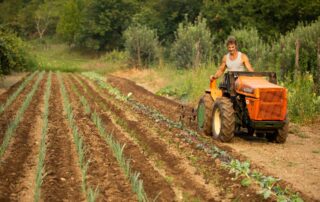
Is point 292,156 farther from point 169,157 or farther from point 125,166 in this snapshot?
point 125,166

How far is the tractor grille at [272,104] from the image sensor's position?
8.08 meters

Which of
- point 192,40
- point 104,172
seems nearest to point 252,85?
point 104,172

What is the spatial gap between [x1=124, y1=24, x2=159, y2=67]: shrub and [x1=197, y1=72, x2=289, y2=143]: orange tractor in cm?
2004

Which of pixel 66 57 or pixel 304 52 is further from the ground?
pixel 304 52

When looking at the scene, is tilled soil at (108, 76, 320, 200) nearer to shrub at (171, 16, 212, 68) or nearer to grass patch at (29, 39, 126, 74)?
shrub at (171, 16, 212, 68)

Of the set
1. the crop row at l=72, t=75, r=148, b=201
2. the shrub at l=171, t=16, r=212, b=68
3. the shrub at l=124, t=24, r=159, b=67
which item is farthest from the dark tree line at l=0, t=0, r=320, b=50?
the crop row at l=72, t=75, r=148, b=201

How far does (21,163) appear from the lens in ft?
23.3

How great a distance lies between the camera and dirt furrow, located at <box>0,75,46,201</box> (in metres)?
5.82

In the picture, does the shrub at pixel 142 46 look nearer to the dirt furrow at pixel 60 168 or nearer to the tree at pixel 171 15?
the tree at pixel 171 15

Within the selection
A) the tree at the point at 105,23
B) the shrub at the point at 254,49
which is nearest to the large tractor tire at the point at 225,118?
the shrub at the point at 254,49

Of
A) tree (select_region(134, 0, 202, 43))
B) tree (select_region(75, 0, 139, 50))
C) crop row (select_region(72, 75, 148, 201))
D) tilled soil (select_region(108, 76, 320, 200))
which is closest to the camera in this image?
crop row (select_region(72, 75, 148, 201))

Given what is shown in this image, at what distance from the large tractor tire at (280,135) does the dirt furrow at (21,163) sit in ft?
13.8

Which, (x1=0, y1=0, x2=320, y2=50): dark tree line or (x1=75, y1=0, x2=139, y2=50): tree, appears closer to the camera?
(x1=0, y1=0, x2=320, y2=50): dark tree line

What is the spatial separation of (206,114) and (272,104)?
1480 mm
